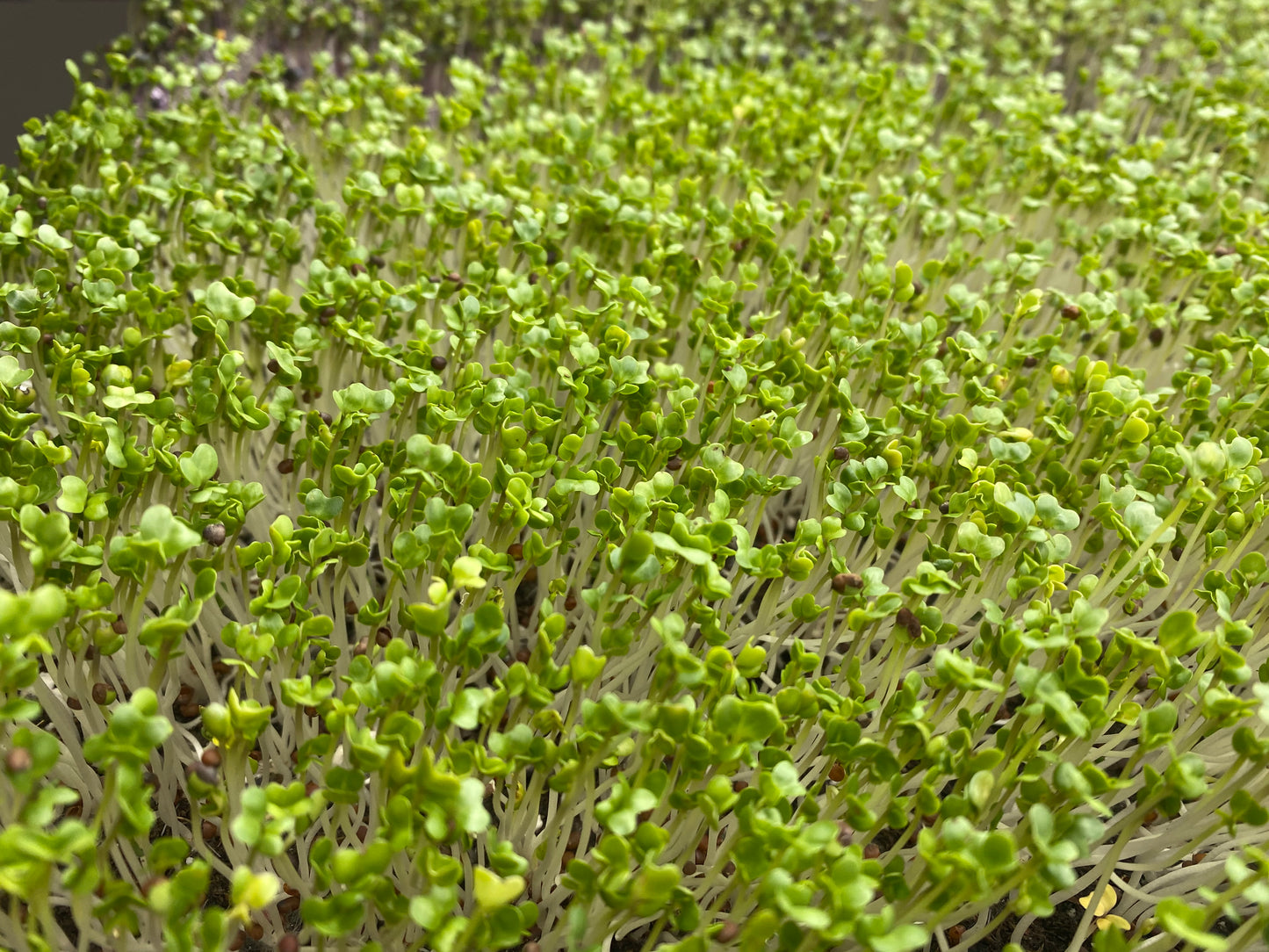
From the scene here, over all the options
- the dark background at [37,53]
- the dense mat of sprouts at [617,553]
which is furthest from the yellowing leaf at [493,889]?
the dark background at [37,53]

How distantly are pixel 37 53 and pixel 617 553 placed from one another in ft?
8.32

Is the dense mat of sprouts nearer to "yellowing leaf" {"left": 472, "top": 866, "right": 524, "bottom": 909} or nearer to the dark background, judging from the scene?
"yellowing leaf" {"left": 472, "top": 866, "right": 524, "bottom": 909}

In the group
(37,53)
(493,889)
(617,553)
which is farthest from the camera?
(37,53)

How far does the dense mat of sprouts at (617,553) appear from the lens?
3.18 feet

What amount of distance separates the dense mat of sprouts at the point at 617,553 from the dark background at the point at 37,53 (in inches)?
10.4

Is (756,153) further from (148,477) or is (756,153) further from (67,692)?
(67,692)

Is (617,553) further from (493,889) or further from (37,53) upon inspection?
(37,53)

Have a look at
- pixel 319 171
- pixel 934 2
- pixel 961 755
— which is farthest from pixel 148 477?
pixel 934 2

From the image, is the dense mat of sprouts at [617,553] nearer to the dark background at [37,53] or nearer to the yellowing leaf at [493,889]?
the yellowing leaf at [493,889]

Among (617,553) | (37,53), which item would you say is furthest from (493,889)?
(37,53)

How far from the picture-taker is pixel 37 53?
2.56m

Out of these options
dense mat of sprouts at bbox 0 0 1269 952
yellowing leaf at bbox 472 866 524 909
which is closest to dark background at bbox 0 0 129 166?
dense mat of sprouts at bbox 0 0 1269 952

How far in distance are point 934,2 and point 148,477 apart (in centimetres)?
452

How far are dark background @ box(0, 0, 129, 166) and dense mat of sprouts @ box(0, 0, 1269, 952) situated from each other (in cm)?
26
